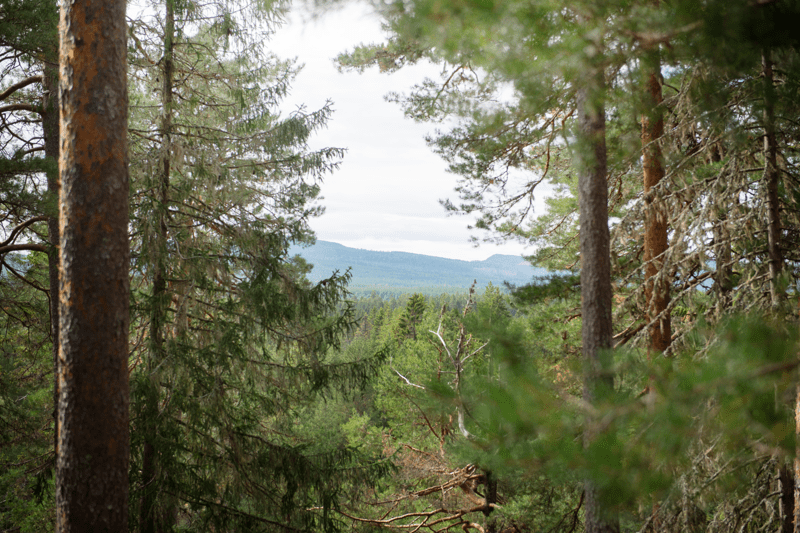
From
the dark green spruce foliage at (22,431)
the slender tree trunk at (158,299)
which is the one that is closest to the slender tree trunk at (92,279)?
the slender tree trunk at (158,299)

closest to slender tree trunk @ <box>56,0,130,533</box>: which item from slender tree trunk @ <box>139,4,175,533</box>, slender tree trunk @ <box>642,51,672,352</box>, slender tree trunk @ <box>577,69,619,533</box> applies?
slender tree trunk @ <box>139,4,175,533</box>

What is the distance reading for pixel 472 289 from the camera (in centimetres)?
643

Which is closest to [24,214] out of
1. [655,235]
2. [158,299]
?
[158,299]

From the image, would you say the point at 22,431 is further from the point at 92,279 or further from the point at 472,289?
the point at 472,289

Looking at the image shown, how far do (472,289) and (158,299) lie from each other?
398 cm

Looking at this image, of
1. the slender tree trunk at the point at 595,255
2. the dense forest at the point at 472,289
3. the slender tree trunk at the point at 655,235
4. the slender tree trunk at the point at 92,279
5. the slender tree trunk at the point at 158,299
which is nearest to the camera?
the dense forest at the point at 472,289

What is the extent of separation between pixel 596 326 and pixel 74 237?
428 cm

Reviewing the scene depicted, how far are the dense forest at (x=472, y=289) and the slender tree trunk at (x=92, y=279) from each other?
0.02 metres

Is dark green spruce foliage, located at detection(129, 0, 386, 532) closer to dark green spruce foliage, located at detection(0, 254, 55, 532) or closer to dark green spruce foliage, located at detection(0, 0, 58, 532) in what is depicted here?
dark green spruce foliage, located at detection(0, 0, 58, 532)

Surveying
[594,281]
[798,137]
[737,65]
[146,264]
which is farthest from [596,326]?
[146,264]

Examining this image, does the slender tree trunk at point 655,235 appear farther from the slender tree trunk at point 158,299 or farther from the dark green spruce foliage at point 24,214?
the dark green spruce foliage at point 24,214

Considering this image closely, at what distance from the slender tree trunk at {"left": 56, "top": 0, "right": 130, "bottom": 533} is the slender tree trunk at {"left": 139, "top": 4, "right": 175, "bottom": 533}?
1.78 m

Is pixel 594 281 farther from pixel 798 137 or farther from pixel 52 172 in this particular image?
pixel 52 172

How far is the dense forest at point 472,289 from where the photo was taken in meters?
1.69
